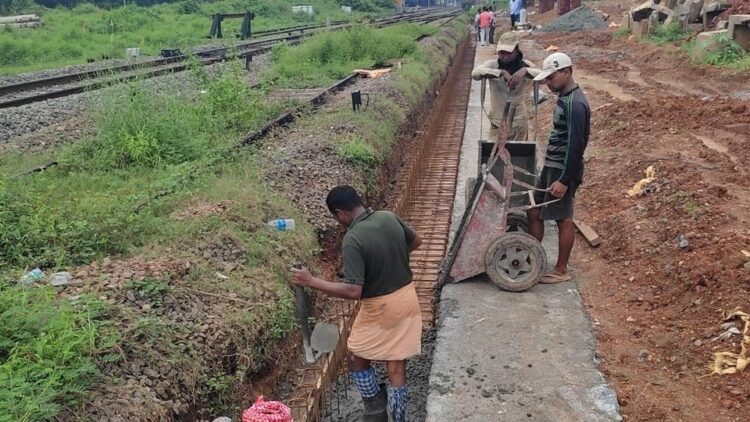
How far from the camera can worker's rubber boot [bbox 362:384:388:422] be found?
4.36 m

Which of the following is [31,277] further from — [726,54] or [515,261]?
Result: [726,54]

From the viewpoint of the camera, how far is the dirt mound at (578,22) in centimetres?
2934

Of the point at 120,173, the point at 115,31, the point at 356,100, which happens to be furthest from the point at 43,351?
the point at 115,31

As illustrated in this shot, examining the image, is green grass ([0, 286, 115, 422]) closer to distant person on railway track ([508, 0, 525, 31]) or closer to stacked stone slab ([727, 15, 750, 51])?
stacked stone slab ([727, 15, 750, 51])

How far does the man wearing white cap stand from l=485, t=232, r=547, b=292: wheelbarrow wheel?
1132mm

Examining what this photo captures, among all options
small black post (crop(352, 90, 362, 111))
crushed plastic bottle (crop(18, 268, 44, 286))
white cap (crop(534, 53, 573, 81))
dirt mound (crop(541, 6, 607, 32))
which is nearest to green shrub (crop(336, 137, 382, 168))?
small black post (crop(352, 90, 362, 111))

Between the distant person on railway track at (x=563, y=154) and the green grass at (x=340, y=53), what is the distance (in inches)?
453

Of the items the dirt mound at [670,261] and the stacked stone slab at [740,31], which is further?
the stacked stone slab at [740,31]

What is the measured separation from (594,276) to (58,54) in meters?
21.3

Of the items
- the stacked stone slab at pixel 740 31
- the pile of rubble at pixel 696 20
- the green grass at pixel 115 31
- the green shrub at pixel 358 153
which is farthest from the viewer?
the green grass at pixel 115 31

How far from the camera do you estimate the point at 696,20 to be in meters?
20.3

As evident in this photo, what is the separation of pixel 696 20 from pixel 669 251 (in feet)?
56.1

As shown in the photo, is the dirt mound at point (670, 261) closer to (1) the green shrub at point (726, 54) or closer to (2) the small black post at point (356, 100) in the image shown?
(2) the small black post at point (356, 100)

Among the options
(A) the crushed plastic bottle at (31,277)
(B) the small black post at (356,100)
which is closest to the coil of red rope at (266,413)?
(A) the crushed plastic bottle at (31,277)
